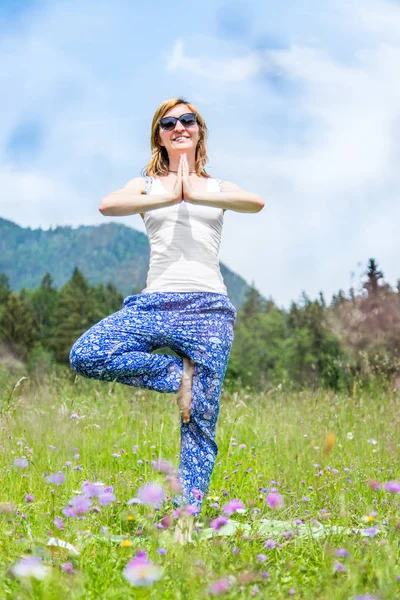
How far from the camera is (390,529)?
120 inches

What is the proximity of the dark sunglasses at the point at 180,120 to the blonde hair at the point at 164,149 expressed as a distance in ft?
0.39

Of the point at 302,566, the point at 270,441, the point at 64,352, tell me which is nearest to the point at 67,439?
the point at 270,441

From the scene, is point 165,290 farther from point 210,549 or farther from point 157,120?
point 210,549

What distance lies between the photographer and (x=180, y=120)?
3.99 m

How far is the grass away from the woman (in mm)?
349

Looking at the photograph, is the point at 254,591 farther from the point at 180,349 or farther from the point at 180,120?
the point at 180,120

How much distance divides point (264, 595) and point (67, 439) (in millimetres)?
3180

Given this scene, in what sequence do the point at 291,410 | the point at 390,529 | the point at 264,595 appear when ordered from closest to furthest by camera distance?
the point at 264,595, the point at 390,529, the point at 291,410

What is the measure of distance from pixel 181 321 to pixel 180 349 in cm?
15

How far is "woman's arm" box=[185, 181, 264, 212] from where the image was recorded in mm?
3637

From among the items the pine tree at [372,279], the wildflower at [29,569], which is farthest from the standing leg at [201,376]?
the pine tree at [372,279]

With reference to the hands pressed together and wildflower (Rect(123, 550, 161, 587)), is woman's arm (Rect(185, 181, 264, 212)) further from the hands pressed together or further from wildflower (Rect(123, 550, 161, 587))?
wildflower (Rect(123, 550, 161, 587))

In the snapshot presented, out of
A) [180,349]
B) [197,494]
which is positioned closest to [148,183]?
[180,349]

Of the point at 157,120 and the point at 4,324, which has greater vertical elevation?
the point at 4,324
